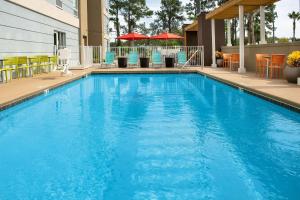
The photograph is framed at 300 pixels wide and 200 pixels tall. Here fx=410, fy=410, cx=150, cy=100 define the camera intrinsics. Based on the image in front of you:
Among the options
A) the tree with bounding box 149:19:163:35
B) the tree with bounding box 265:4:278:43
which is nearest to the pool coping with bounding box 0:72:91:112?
the tree with bounding box 149:19:163:35

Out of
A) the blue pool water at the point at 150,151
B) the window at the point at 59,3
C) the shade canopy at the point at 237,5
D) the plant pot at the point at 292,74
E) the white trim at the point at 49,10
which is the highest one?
the window at the point at 59,3

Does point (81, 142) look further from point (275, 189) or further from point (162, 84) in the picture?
point (162, 84)

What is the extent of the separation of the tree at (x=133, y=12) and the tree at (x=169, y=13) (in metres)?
2.60

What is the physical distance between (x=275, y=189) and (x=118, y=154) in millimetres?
2008

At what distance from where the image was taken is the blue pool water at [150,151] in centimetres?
374

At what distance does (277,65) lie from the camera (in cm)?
1349

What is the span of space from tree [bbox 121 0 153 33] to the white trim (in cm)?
2319

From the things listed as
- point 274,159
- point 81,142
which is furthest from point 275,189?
point 81,142

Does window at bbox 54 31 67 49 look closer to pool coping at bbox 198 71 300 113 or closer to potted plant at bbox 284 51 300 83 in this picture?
pool coping at bbox 198 71 300 113

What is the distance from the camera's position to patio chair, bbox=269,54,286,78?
1288 cm

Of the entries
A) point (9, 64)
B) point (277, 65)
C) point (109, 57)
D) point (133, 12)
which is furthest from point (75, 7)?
point (133, 12)

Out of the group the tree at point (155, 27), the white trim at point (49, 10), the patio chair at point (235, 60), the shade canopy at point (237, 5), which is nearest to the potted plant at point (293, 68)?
the shade canopy at point (237, 5)

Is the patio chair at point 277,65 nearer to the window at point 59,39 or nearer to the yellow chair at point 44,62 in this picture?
the yellow chair at point 44,62

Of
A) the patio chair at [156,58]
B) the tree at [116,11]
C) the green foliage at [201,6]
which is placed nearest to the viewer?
the patio chair at [156,58]
